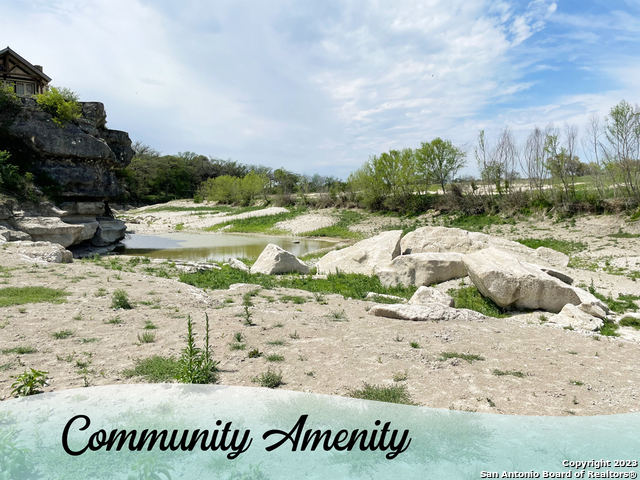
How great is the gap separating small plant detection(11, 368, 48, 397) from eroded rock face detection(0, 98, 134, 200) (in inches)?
980

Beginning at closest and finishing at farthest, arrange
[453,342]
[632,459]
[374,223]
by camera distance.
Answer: [632,459] → [453,342] → [374,223]

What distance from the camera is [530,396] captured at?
16.2 ft

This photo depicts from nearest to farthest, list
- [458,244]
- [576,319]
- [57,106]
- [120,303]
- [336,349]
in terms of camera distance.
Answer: [336,349], [120,303], [576,319], [458,244], [57,106]

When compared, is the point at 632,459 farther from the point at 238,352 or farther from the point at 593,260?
the point at 593,260

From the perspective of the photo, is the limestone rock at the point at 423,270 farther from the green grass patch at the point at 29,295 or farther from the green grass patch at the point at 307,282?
the green grass patch at the point at 29,295

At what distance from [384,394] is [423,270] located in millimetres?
8870

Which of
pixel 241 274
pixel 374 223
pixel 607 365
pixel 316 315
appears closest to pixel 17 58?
pixel 241 274

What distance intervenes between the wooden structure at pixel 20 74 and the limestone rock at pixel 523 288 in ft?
108

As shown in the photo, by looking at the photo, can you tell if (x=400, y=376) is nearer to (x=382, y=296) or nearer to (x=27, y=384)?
(x=27, y=384)

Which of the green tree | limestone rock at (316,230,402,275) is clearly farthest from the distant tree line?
limestone rock at (316,230,402,275)

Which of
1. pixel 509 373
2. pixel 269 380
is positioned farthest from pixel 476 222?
pixel 269 380

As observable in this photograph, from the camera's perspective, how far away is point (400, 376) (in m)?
5.40

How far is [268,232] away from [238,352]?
3505 centimetres

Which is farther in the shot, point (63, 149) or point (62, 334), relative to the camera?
point (63, 149)
